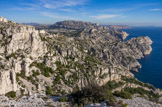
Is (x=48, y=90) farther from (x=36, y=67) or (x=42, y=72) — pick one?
(x=36, y=67)

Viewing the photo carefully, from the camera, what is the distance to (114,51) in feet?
457

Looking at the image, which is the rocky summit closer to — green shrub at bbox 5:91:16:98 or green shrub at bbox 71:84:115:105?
green shrub at bbox 5:91:16:98

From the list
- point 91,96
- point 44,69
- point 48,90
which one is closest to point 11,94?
point 48,90

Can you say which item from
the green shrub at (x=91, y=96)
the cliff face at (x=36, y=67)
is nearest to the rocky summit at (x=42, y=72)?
the cliff face at (x=36, y=67)

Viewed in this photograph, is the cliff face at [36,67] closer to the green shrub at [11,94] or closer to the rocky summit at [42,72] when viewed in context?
the rocky summit at [42,72]

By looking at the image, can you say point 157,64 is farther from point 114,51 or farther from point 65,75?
point 65,75

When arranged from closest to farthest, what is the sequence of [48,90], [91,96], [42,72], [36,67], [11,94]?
[91,96]
[11,94]
[48,90]
[36,67]
[42,72]

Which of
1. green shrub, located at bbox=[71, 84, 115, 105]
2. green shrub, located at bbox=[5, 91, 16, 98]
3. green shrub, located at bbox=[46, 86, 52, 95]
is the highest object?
green shrub, located at bbox=[71, 84, 115, 105]

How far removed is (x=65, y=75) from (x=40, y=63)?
11162 millimetres

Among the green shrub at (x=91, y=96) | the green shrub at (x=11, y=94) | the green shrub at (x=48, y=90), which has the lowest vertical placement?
the green shrub at (x=48, y=90)

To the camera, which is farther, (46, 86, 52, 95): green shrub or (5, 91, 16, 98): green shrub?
(46, 86, 52, 95): green shrub

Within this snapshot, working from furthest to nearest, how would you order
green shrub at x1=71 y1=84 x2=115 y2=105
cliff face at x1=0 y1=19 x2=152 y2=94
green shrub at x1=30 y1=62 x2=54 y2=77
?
green shrub at x1=30 y1=62 x2=54 y2=77 < cliff face at x1=0 y1=19 x2=152 y2=94 < green shrub at x1=71 y1=84 x2=115 y2=105

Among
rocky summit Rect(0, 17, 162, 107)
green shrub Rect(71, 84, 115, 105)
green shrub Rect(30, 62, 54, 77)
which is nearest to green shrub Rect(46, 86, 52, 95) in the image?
rocky summit Rect(0, 17, 162, 107)

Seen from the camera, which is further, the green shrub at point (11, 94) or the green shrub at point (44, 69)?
A: the green shrub at point (44, 69)
